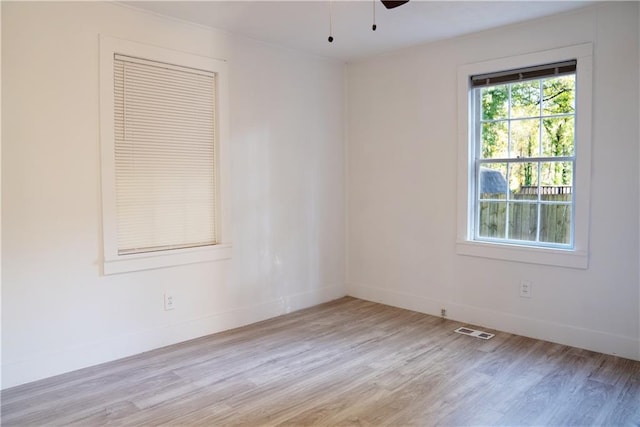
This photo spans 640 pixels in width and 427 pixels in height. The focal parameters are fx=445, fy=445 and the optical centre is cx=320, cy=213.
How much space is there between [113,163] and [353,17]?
7.03 ft

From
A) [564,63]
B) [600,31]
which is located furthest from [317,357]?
[600,31]

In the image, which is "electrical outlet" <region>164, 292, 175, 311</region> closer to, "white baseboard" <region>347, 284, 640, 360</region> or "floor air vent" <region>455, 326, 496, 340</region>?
"white baseboard" <region>347, 284, 640, 360</region>

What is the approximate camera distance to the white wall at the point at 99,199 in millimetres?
2848

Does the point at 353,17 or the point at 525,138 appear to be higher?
Result: the point at 353,17

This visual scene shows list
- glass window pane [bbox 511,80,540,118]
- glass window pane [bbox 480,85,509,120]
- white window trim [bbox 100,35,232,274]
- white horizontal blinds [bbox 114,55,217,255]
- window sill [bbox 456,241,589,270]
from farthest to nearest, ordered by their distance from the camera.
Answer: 1. glass window pane [bbox 480,85,509,120]
2. glass window pane [bbox 511,80,540,118]
3. window sill [bbox 456,241,589,270]
4. white horizontal blinds [bbox 114,55,217,255]
5. white window trim [bbox 100,35,232,274]

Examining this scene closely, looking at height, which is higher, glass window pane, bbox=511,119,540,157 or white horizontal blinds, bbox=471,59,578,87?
white horizontal blinds, bbox=471,59,578,87

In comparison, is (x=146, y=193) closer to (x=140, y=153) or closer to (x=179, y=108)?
(x=140, y=153)

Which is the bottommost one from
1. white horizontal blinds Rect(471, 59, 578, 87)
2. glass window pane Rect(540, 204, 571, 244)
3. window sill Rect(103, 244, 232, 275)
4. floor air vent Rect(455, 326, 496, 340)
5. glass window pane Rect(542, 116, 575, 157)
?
floor air vent Rect(455, 326, 496, 340)

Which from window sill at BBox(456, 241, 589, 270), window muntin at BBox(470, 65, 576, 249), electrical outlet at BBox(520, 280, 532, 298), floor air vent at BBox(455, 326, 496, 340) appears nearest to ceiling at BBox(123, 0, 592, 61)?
window muntin at BBox(470, 65, 576, 249)

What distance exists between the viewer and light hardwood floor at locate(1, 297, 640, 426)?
2.49 metres

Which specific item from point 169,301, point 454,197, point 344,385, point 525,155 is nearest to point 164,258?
point 169,301

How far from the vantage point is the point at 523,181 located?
12.5 feet

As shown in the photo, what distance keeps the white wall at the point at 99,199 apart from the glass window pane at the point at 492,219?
5.38ft

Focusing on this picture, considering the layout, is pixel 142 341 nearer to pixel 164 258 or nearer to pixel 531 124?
pixel 164 258
